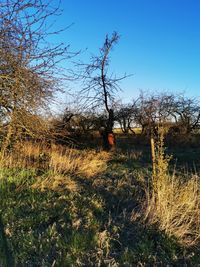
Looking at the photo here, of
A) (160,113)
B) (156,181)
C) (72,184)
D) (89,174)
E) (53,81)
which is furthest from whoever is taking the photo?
(160,113)

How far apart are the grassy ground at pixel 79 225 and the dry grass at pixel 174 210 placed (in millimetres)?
98

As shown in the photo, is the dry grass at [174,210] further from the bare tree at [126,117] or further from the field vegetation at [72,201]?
the bare tree at [126,117]

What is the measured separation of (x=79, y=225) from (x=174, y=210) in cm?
149

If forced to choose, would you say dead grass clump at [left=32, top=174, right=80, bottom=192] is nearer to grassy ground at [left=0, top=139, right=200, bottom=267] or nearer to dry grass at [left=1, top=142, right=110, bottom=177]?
grassy ground at [left=0, top=139, right=200, bottom=267]

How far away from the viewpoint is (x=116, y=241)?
3.31 meters

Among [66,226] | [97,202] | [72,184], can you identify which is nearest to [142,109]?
[72,184]

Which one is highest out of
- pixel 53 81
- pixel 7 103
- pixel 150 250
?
pixel 53 81

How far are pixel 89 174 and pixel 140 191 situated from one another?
2076mm

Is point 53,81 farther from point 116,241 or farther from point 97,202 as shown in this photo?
point 116,241

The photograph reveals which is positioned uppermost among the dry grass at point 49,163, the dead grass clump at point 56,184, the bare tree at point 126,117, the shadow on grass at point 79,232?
the bare tree at point 126,117

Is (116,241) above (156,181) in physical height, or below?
below

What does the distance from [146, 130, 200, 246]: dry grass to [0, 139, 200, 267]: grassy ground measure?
0.32ft

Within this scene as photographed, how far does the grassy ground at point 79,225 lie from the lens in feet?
9.55

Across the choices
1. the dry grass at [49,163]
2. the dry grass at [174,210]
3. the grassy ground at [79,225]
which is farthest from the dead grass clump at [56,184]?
the dry grass at [174,210]
